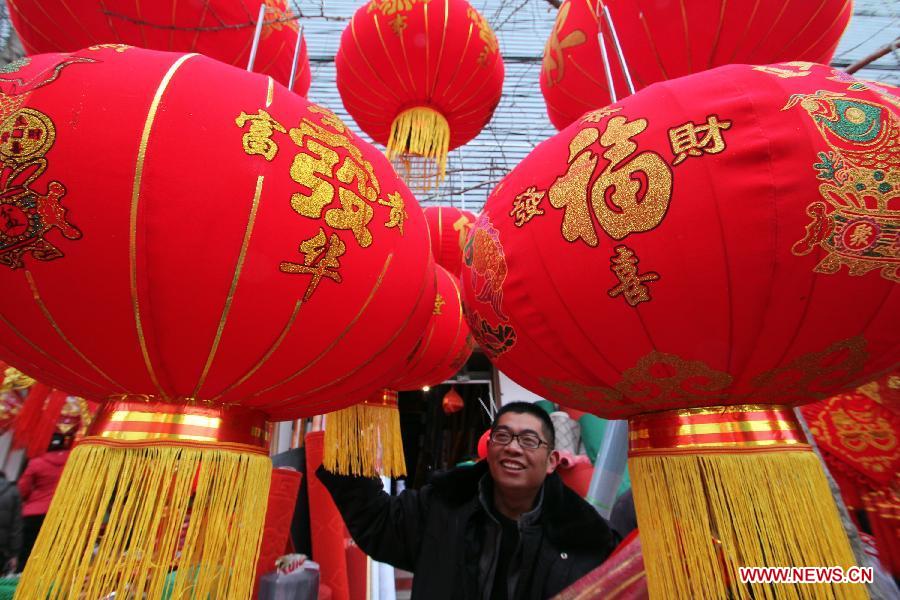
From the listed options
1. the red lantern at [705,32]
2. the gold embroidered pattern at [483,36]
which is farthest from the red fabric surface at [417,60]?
the red lantern at [705,32]

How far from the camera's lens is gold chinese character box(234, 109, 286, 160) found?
59 centimetres

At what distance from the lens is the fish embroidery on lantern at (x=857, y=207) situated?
1.69ft

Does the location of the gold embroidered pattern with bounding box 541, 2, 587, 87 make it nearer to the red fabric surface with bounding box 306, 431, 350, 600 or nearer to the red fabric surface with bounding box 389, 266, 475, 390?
the red fabric surface with bounding box 389, 266, 475, 390

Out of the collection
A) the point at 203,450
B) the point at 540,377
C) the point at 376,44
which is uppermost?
A: the point at 376,44

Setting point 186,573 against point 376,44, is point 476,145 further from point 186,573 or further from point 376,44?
point 186,573

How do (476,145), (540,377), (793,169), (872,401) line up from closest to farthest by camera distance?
1. (793,169)
2. (540,377)
3. (872,401)
4. (476,145)

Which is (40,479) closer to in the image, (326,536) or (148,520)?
(326,536)

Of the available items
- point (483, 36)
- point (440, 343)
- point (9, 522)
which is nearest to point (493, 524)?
point (440, 343)

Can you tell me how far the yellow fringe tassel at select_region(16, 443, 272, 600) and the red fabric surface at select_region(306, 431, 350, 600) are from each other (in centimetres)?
124

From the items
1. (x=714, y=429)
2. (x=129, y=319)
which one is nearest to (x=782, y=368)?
(x=714, y=429)

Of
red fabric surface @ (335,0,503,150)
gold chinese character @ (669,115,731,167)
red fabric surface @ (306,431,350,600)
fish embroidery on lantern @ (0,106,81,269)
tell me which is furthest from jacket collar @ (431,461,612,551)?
red fabric surface @ (335,0,503,150)

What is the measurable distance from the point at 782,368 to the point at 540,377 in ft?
1.11

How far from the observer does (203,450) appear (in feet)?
2.06

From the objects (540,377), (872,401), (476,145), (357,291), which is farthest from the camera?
(476,145)
